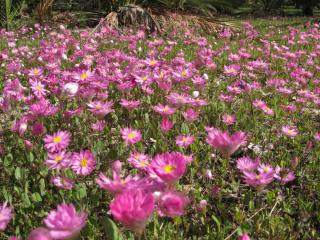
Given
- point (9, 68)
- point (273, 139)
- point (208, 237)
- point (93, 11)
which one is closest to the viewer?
point (208, 237)

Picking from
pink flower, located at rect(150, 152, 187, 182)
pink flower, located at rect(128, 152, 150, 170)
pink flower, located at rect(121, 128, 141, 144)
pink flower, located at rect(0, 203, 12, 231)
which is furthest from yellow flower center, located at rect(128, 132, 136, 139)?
pink flower, located at rect(0, 203, 12, 231)

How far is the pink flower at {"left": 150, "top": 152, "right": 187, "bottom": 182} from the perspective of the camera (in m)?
1.32

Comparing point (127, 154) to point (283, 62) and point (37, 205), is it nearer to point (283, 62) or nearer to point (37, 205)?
point (37, 205)

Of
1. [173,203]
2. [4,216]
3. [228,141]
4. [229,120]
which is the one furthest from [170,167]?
[229,120]

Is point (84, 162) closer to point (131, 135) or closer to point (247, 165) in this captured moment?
point (131, 135)

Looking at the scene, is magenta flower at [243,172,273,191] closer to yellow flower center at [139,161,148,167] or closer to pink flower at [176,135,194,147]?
yellow flower center at [139,161,148,167]

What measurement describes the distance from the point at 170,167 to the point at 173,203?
217 millimetres

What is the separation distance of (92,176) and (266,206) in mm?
996

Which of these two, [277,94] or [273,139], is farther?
[277,94]

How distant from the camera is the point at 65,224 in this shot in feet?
3.68

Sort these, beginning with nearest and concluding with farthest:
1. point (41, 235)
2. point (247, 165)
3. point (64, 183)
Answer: point (41, 235), point (64, 183), point (247, 165)

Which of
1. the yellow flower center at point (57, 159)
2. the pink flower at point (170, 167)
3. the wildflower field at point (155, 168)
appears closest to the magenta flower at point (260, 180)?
the wildflower field at point (155, 168)

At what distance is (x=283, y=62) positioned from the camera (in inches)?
227

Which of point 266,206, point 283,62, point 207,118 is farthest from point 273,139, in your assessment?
point 283,62
